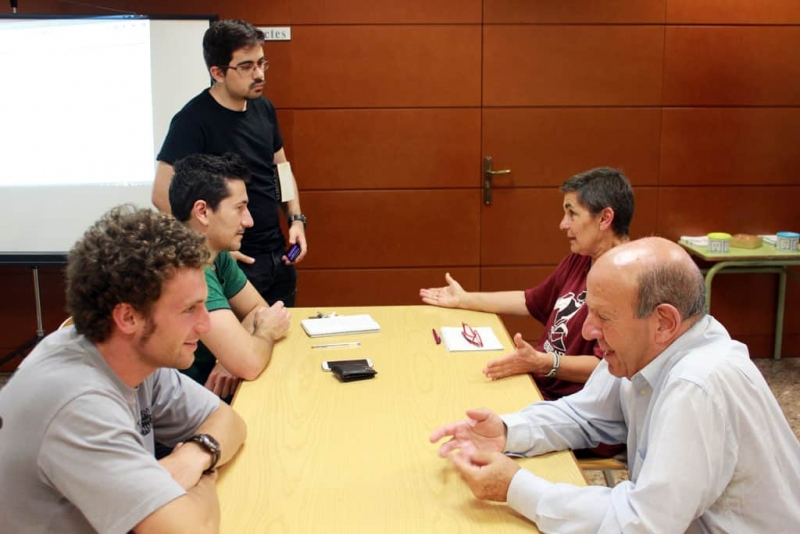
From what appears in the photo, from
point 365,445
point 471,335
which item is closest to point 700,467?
point 365,445

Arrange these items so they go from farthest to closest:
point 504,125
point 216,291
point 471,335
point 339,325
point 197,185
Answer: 1. point 504,125
2. point 339,325
3. point 471,335
4. point 197,185
5. point 216,291

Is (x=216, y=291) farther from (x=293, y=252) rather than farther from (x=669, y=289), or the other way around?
(x=669, y=289)

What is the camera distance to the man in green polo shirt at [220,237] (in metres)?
2.42

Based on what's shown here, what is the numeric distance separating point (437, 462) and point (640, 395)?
18.3 inches

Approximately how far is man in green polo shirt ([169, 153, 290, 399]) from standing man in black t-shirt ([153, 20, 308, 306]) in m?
0.65

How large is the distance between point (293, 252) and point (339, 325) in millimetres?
775

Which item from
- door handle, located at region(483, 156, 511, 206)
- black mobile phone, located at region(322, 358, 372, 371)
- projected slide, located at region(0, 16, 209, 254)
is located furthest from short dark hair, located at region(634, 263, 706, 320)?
door handle, located at region(483, 156, 511, 206)

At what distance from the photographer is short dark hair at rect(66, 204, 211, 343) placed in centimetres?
141

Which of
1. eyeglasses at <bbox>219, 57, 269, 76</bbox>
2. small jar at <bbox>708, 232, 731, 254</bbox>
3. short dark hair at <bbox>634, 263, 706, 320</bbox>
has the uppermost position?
eyeglasses at <bbox>219, 57, 269, 76</bbox>

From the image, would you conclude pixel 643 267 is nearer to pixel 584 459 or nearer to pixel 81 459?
pixel 584 459

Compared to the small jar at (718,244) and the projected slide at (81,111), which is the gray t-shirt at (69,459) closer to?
the projected slide at (81,111)

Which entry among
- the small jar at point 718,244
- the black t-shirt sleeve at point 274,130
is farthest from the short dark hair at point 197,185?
the small jar at point 718,244

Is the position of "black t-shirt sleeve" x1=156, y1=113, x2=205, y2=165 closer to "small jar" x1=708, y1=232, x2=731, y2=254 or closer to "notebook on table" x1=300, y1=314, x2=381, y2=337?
"notebook on table" x1=300, y1=314, x2=381, y2=337

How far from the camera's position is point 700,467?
1.39m
